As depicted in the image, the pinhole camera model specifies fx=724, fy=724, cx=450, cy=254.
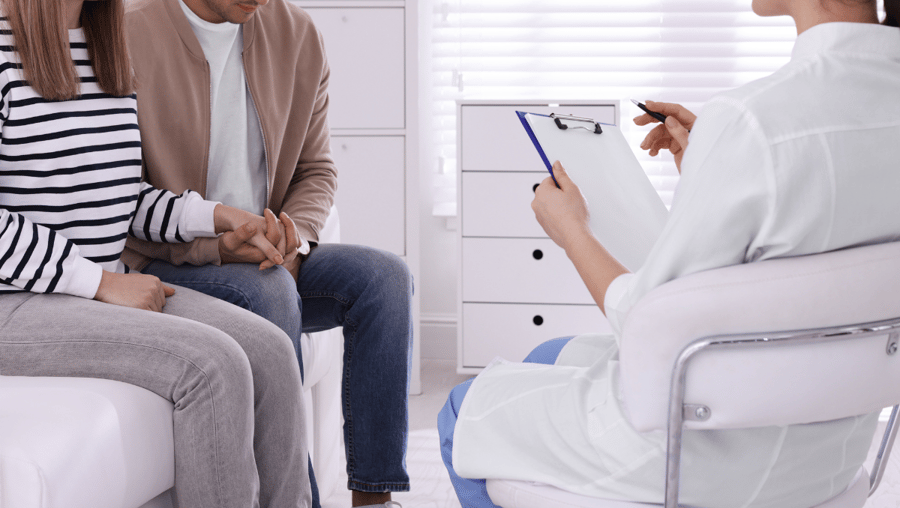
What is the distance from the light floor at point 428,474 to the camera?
154 centimetres

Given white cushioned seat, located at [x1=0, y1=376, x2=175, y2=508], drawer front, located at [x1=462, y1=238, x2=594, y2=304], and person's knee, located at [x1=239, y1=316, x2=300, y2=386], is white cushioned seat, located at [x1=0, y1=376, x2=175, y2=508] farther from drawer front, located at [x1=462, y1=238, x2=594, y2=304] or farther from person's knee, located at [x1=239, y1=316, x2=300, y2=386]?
drawer front, located at [x1=462, y1=238, x2=594, y2=304]

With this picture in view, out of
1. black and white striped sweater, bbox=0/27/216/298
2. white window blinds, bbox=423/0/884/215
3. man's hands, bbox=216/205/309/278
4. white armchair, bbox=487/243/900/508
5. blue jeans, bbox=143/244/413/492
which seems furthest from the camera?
white window blinds, bbox=423/0/884/215

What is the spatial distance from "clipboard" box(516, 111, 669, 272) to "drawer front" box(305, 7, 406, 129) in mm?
1306

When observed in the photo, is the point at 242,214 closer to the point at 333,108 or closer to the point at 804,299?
the point at 804,299

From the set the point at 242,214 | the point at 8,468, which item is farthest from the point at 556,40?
the point at 8,468

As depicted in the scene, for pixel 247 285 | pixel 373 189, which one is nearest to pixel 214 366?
pixel 247 285

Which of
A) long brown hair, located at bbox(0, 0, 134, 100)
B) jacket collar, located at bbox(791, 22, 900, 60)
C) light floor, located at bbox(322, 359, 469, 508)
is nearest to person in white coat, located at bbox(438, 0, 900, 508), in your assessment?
jacket collar, located at bbox(791, 22, 900, 60)

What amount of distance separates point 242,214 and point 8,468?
0.57 metres

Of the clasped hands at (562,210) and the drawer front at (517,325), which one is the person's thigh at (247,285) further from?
the drawer front at (517,325)

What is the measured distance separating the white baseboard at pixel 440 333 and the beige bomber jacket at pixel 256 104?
1.32 meters

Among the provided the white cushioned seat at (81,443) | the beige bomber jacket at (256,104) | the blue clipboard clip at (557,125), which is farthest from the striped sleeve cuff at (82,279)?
the blue clipboard clip at (557,125)

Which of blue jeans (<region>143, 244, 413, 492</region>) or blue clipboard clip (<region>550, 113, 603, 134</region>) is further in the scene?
blue jeans (<region>143, 244, 413, 492</region>)

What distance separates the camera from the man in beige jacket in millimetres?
1171

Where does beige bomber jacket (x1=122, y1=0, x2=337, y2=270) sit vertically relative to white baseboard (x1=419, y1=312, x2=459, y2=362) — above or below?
above
